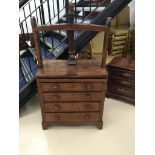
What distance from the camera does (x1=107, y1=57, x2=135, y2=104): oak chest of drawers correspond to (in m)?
2.65

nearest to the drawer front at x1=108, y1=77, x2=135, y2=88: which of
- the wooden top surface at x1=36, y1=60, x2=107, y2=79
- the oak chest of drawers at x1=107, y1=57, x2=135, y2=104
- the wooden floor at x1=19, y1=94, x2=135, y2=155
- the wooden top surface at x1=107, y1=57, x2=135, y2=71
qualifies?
the oak chest of drawers at x1=107, y1=57, x2=135, y2=104

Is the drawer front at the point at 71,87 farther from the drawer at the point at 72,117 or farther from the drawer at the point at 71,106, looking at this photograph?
the drawer at the point at 72,117

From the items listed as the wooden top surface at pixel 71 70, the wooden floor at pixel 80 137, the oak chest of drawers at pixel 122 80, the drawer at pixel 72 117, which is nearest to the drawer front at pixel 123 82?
the oak chest of drawers at pixel 122 80

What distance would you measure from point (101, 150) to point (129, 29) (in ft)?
8.95

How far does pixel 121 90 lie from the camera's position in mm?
2766

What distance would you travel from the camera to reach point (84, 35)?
2619 millimetres

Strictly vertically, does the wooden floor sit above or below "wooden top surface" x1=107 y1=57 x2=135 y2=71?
below

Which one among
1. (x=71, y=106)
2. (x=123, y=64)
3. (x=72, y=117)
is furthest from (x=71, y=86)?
(x=123, y=64)

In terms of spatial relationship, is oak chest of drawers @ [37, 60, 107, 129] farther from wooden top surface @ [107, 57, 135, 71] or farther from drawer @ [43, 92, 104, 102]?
wooden top surface @ [107, 57, 135, 71]

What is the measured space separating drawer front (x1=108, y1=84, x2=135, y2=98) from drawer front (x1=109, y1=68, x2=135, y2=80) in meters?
0.15

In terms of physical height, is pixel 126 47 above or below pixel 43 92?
above

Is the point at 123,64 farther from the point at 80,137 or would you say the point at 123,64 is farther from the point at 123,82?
the point at 80,137
